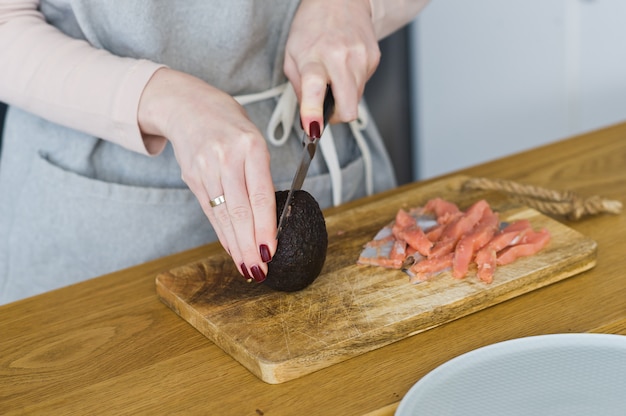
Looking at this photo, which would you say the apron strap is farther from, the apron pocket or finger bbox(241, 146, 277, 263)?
Answer: finger bbox(241, 146, 277, 263)

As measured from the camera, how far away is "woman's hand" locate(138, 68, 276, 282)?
1079 mm

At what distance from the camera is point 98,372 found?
1044 millimetres

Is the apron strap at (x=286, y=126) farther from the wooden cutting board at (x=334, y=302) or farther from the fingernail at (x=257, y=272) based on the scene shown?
the fingernail at (x=257, y=272)

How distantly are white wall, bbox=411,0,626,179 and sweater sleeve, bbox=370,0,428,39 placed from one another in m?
0.90

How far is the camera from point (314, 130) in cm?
117

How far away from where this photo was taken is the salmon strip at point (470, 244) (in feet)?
3.83

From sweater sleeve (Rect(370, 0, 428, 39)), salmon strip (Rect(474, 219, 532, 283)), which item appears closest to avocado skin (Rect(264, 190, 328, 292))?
salmon strip (Rect(474, 219, 532, 283))

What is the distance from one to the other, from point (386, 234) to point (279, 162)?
0.33 m

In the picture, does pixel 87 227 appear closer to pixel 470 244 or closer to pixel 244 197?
pixel 244 197

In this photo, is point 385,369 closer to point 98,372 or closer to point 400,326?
point 400,326

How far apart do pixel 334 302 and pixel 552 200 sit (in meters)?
0.49

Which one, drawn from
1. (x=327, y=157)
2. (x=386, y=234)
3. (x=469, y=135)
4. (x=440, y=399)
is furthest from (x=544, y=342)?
(x=469, y=135)

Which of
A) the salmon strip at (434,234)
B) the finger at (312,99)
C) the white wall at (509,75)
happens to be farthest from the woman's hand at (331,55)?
the white wall at (509,75)

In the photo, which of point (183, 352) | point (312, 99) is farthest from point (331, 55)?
point (183, 352)
